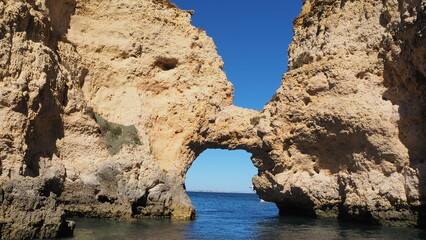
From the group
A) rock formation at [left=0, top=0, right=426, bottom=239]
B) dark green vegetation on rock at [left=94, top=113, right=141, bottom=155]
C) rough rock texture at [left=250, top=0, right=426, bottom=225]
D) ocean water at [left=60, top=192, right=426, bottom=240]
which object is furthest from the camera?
dark green vegetation on rock at [left=94, top=113, right=141, bottom=155]

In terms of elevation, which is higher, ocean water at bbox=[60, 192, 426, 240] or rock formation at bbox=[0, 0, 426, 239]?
rock formation at bbox=[0, 0, 426, 239]

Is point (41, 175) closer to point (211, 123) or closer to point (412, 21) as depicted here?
point (211, 123)

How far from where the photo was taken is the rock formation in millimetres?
16406

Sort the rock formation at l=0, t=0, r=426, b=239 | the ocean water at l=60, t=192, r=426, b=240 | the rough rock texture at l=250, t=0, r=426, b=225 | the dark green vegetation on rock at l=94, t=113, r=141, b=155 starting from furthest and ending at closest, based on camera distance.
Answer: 1. the dark green vegetation on rock at l=94, t=113, r=141, b=155
2. the rough rock texture at l=250, t=0, r=426, b=225
3. the rock formation at l=0, t=0, r=426, b=239
4. the ocean water at l=60, t=192, r=426, b=240

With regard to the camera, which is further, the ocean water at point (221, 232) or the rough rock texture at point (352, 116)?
the rough rock texture at point (352, 116)

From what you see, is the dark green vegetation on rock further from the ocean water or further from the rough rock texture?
the rough rock texture

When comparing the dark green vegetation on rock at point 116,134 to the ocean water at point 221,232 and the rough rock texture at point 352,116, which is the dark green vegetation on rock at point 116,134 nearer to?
the ocean water at point 221,232

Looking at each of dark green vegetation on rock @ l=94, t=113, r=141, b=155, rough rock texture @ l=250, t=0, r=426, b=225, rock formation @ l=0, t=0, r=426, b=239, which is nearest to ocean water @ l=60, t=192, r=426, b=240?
rock formation @ l=0, t=0, r=426, b=239

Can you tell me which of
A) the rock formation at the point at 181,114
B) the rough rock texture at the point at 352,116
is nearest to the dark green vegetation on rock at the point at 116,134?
the rock formation at the point at 181,114

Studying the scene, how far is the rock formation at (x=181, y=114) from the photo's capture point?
16.4 metres

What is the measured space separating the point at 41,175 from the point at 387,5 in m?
16.9

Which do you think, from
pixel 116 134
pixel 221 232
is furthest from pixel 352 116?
pixel 116 134

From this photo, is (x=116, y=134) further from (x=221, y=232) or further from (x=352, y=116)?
(x=352, y=116)

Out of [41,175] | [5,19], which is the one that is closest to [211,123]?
[41,175]
